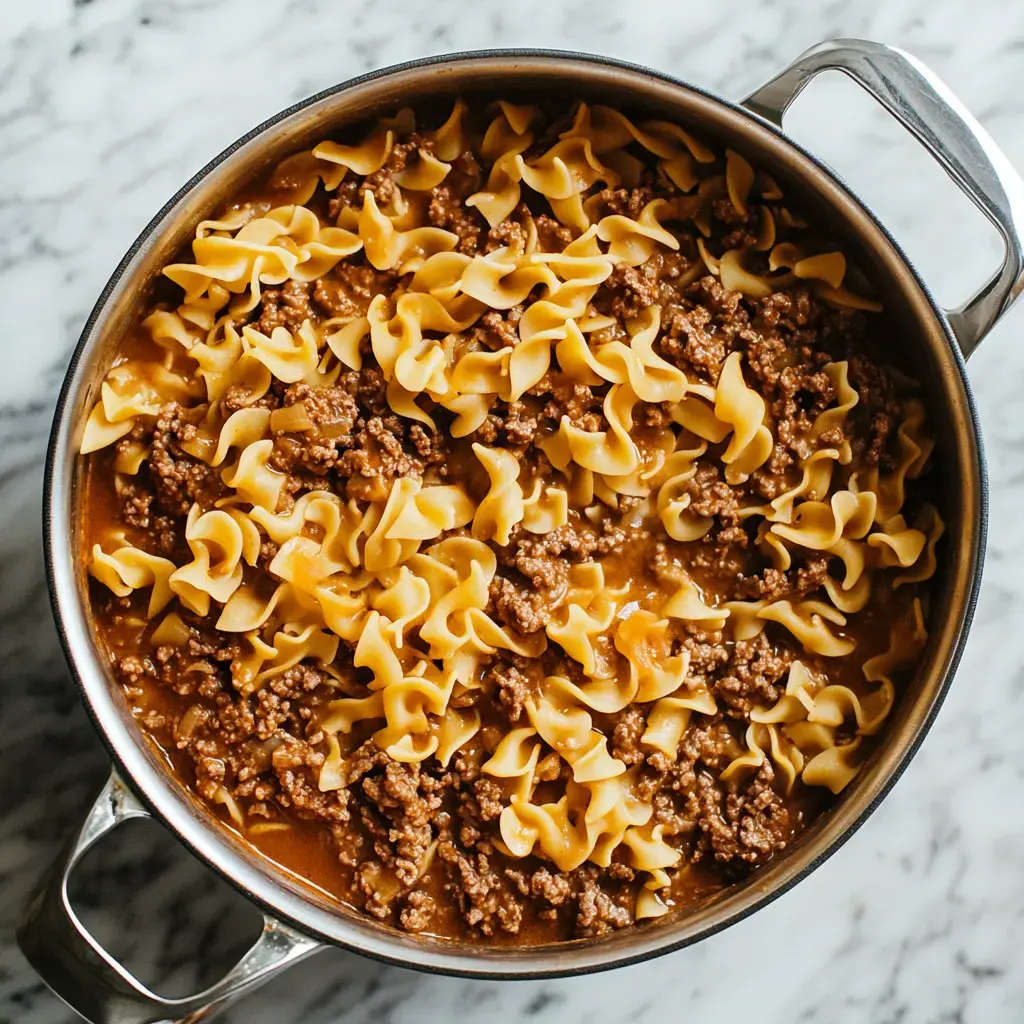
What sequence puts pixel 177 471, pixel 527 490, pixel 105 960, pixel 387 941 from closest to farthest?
pixel 105 960 < pixel 387 941 < pixel 177 471 < pixel 527 490

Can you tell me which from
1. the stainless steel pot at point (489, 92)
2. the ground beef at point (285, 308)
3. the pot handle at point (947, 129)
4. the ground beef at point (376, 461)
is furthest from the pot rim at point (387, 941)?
the ground beef at point (376, 461)

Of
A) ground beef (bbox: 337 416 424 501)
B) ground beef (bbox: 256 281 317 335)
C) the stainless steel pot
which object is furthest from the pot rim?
ground beef (bbox: 337 416 424 501)

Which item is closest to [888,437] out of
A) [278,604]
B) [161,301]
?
[278,604]

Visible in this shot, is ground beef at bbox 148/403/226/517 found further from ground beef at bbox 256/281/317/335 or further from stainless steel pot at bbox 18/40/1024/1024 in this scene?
ground beef at bbox 256/281/317/335

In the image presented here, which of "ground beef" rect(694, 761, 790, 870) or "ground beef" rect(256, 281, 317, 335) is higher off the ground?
"ground beef" rect(256, 281, 317, 335)

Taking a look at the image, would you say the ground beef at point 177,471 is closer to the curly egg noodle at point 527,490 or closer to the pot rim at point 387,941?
the curly egg noodle at point 527,490

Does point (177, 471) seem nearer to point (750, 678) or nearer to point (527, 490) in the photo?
point (527, 490)

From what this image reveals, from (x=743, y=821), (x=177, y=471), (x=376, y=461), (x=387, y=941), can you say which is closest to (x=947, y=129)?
(x=376, y=461)
